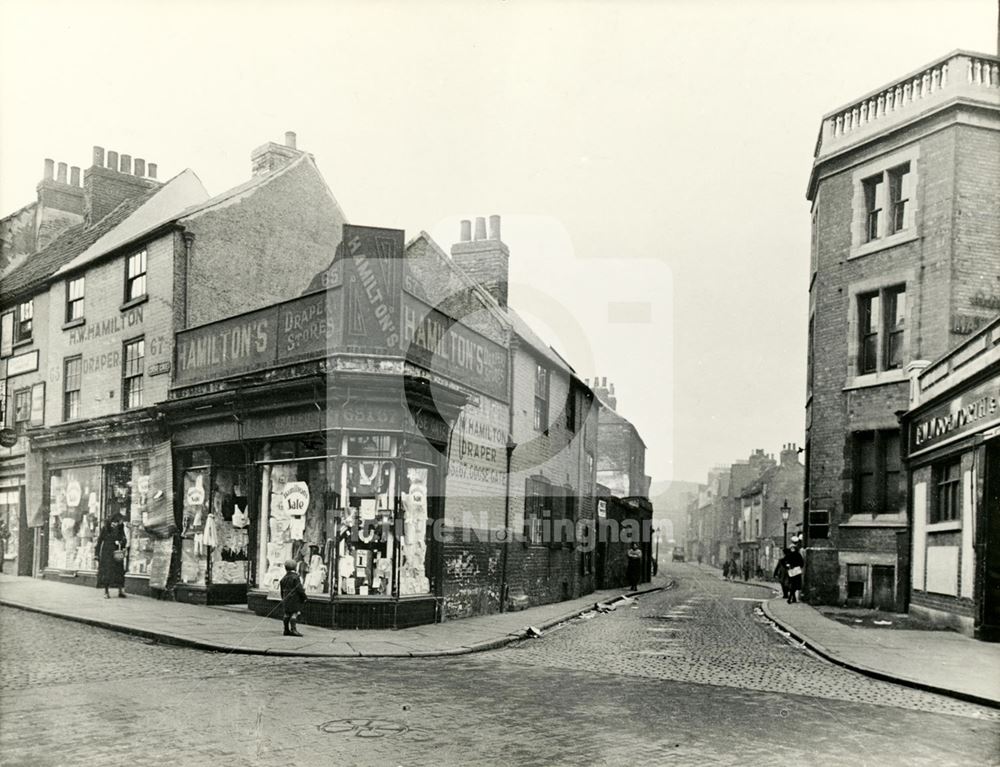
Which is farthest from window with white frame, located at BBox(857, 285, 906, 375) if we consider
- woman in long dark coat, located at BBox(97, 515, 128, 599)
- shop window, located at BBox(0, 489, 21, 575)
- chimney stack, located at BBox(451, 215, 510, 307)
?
shop window, located at BBox(0, 489, 21, 575)

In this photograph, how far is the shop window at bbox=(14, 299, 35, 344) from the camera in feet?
75.4

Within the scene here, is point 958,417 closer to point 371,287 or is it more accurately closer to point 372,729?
point 371,287

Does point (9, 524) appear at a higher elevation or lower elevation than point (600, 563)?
higher

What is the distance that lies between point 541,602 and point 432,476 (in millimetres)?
7519

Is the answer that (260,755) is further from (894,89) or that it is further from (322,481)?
(894,89)

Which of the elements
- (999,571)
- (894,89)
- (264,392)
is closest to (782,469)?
(894,89)

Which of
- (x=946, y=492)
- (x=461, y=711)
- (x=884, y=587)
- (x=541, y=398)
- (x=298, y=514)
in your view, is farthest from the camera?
(x=541, y=398)

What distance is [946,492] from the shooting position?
17.0 m

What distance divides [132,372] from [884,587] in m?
18.1

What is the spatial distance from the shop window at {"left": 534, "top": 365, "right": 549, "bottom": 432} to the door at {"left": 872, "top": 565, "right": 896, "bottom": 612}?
8.68 meters

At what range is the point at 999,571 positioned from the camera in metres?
14.1

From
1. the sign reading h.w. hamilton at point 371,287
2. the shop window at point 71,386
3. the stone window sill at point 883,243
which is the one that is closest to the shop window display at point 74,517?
the shop window at point 71,386

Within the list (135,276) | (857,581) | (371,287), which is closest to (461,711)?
(371,287)

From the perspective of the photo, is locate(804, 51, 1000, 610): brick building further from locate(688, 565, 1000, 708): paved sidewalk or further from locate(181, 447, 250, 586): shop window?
locate(181, 447, 250, 586): shop window
